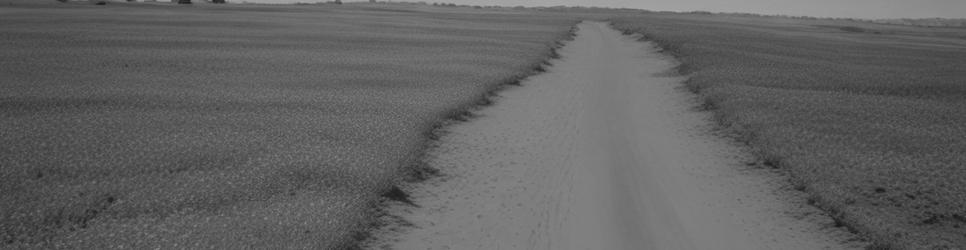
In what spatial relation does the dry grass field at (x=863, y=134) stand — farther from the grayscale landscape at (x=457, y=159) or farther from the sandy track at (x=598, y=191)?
the sandy track at (x=598, y=191)

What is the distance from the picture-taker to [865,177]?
10773mm

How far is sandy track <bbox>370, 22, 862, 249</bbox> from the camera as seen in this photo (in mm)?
8430

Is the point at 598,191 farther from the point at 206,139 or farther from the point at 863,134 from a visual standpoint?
the point at 863,134

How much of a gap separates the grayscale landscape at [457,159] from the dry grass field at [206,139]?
0.05 m

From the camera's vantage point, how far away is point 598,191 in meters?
10.4

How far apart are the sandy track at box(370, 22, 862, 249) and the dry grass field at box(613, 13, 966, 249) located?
26.0 inches

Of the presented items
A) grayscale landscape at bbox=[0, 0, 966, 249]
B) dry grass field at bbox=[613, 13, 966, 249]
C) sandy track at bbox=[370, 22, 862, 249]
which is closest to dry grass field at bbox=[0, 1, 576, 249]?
grayscale landscape at bbox=[0, 0, 966, 249]

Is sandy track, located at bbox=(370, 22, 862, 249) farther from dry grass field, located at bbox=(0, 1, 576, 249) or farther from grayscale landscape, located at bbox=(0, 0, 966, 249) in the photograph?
dry grass field, located at bbox=(0, 1, 576, 249)

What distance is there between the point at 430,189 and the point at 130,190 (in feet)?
14.6

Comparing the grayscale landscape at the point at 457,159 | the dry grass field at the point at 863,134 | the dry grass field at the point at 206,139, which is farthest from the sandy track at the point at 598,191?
the dry grass field at the point at 206,139

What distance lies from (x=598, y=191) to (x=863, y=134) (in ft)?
26.9

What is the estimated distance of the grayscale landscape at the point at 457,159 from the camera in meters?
8.16

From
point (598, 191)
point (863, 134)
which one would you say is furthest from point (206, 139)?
point (863, 134)

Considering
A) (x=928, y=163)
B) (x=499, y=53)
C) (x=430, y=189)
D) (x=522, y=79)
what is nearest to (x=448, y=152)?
(x=430, y=189)
